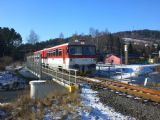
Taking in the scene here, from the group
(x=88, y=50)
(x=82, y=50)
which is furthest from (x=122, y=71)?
(x=82, y=50)

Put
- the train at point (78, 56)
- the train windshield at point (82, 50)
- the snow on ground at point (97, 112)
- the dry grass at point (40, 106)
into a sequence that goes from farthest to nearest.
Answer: the train windshield at point (82, 50) → the train at point (78, 56) → the dry grass at point (40, 106) → the snow on ground at point (97, 112)

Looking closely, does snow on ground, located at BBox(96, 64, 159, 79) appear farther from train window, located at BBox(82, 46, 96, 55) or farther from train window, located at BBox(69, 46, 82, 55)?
train window, located at BBox(69, 46, 82, 55)

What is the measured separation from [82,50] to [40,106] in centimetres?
1421

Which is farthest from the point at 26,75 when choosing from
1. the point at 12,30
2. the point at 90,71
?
the point at 12,30

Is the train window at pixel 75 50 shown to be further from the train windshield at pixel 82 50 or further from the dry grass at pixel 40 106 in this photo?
the dry grass at pixel 40 106

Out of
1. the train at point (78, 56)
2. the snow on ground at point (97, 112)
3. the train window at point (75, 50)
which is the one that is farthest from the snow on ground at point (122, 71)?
the snow on ground at point (97, 112)

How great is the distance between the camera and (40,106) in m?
16.5

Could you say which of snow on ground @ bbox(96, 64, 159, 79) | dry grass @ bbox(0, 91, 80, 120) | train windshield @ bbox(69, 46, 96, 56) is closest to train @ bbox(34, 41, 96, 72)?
train windshield @ bbox(69, 46, 96, 56)

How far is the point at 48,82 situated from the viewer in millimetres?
23688

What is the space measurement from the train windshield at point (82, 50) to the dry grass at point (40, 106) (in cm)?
1126

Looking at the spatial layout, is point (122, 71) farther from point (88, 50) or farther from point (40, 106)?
point (40, 106)

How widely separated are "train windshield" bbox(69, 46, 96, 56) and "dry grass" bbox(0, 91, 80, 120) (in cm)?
1126

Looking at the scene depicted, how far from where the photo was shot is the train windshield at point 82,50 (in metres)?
29.6

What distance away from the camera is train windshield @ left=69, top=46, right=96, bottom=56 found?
2962 cm
